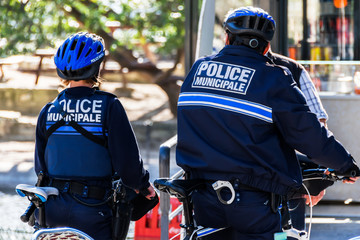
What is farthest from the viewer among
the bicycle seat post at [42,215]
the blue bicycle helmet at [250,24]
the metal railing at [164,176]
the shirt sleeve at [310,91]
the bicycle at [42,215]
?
the shirt sleeve at [310,91]

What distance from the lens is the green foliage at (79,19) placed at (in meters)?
14.8

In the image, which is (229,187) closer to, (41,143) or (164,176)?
(41,143)

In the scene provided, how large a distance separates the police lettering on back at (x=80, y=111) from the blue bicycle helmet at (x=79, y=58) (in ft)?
0.43

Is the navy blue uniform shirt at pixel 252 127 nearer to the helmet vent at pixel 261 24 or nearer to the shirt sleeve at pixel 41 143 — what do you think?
the helmet vent at pixel 261 24

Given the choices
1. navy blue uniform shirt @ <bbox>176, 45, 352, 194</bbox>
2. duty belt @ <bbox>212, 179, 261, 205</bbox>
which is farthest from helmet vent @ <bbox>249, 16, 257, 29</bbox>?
duty belt @ <bbox>212, 179, 261, 205</bbox>

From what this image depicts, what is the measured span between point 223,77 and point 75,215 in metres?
1.00

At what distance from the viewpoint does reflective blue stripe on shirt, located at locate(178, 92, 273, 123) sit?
3072 mm

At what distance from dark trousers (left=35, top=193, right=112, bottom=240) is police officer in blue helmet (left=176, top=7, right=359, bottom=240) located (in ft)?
1.71

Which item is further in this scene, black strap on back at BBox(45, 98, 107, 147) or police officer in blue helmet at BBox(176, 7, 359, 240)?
black strap on back at BBox(45, 98, 107, 147)

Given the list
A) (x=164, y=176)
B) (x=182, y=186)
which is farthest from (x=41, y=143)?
(x=164, y=176)

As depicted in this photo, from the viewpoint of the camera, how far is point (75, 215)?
337 centimetres

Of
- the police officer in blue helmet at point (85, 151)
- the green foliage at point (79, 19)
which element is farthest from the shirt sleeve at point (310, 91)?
the green foliage at point (79, 19)

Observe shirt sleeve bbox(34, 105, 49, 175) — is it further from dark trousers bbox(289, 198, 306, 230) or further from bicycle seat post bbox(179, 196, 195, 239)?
dark trousers bbox(289, 198, 306, 230)

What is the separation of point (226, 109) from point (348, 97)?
359cm
